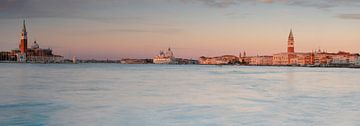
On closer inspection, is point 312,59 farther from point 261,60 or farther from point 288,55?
point 261,60

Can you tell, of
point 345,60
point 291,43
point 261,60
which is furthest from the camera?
point 261,60

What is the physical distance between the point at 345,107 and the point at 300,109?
1745 mm

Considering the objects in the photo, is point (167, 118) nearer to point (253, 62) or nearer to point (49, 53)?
point (49, 53)

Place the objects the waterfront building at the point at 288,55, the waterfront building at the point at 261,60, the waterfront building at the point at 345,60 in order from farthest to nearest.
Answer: the waterfront building at the point at 261,60 < the waterfront building at the point at 288,55 < the waterfront building at the point at 345,60

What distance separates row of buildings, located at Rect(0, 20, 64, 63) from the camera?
140 m

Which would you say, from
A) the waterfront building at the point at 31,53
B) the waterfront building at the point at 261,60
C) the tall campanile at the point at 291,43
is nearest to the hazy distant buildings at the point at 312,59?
the tall campanile at the point at 291,43

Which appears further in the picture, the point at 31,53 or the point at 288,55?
the point at 288,55

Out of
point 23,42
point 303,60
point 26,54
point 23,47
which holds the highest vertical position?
point 23,42

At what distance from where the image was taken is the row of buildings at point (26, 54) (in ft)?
459

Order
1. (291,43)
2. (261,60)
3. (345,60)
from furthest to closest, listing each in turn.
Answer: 1. (261,60)
2. (291,43)
3. (345,60)

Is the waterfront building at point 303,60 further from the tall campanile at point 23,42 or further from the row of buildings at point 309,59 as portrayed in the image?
the tall campanile at point 23,42

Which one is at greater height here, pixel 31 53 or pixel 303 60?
pixel 31 53

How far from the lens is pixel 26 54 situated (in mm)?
142125

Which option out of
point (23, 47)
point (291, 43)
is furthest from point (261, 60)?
point (23, 47)
